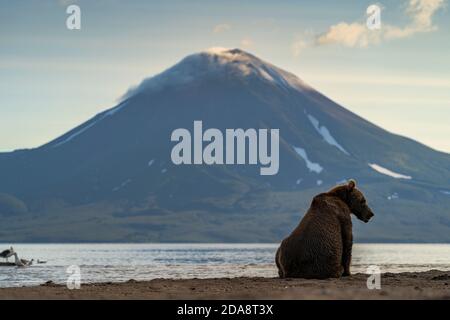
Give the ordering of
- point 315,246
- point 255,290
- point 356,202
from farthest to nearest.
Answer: point 356,202 → point 315,246 → point 255,290

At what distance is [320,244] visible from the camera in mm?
24625

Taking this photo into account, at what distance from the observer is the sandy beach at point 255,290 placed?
1742 cm

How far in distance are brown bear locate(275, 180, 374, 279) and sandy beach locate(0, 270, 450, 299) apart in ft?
1.85

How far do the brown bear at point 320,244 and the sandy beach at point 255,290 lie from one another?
56 cm

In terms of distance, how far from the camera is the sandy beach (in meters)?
17.4

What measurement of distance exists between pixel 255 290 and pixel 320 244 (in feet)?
13.1

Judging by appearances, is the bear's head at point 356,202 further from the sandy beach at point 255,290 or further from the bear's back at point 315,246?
the sandy beach at point 255,290

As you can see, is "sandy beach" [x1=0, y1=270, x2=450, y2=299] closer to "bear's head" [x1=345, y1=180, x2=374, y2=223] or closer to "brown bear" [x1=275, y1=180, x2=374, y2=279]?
"brown bear" [x1=275, y1=180, x2=374, y2=279]

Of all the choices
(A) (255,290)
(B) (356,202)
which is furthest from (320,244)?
(A) (255,290)

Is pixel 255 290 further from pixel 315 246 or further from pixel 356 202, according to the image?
pixel 356 202

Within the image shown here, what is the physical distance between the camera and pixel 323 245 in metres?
24.7

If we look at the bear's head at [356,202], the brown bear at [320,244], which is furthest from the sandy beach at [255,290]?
the bear's head at [356,202]
